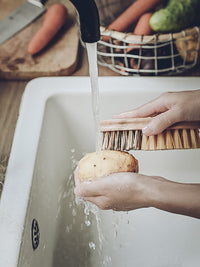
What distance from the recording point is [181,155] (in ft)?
3.01

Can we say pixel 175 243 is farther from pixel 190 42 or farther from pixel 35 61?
pixel 35 61

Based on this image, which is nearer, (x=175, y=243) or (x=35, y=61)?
(x=175, y=243)

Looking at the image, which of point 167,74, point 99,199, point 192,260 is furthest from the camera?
point 167,74

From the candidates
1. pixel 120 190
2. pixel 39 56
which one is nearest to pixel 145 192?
pixel 120 190

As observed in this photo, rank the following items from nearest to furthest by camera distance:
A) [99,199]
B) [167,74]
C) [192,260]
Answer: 1. [99,199]
2. [192,260]
3. [167,74]

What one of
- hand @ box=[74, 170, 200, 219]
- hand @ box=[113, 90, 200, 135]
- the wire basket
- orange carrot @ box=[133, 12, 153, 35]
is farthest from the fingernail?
orange carrot @ box=[133, 12, 153, 35]

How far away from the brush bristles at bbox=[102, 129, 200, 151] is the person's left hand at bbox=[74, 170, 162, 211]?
0.09 meters

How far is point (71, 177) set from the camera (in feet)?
3.00

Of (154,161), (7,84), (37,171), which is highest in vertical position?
(7,84)

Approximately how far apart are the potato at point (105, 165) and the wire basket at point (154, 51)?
31cm

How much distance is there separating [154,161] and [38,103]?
370 millimetres

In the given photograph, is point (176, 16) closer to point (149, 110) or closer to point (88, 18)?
point (149, 110)

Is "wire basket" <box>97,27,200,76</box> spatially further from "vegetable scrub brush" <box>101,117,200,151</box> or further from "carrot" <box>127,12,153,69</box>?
"vegetable scrub brush" <box>101,117,200,151</box>

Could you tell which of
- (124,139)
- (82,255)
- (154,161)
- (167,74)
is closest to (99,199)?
(124,139)
